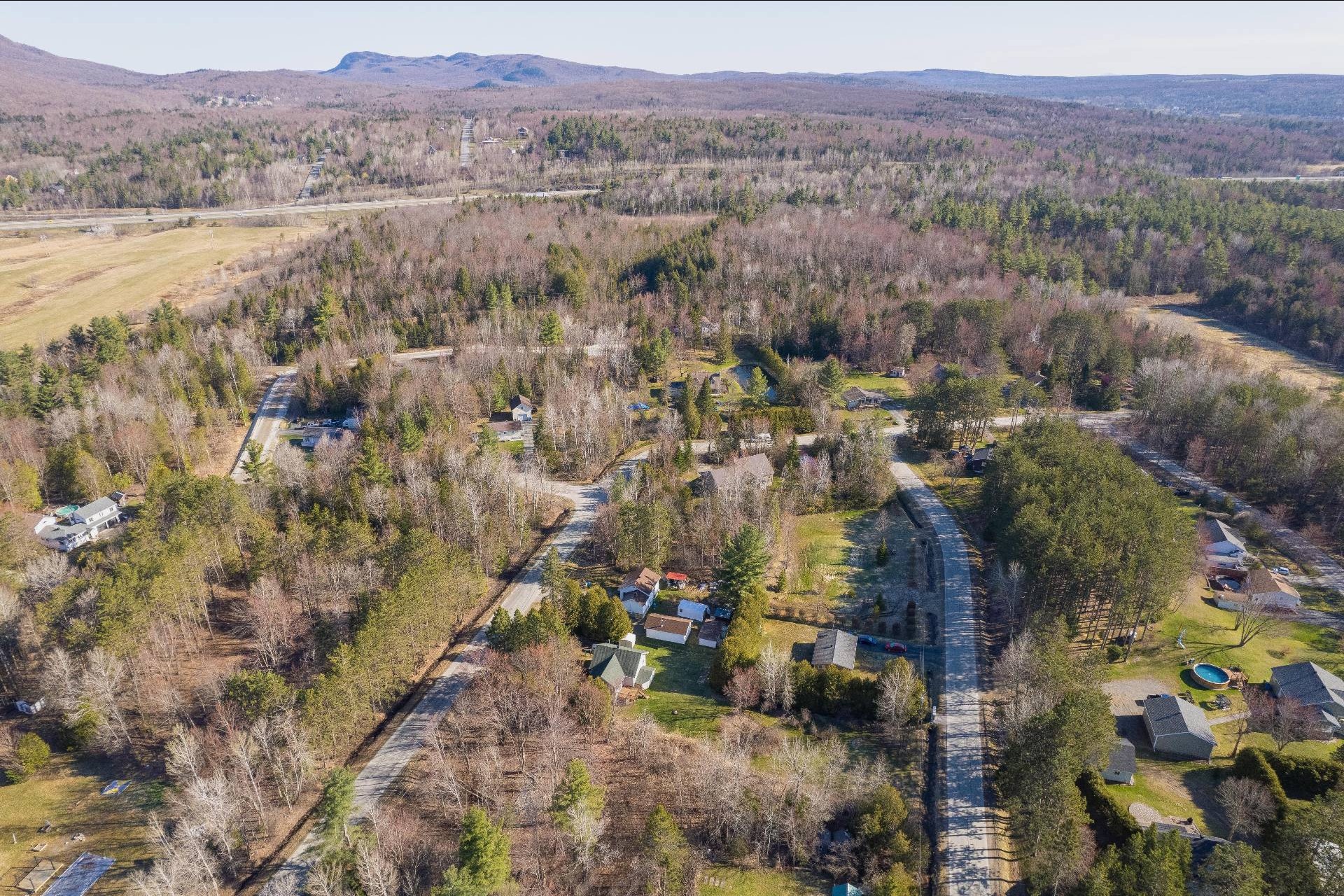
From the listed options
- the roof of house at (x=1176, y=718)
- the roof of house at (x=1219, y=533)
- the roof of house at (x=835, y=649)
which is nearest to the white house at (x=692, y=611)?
the roof of house at (x=835, y=649)

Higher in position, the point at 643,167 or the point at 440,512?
the point at 643,167

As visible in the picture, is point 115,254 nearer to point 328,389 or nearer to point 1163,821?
point 328,389

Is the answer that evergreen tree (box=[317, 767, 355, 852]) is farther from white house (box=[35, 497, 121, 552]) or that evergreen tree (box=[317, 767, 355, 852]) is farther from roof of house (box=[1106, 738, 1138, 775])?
white house (box=[35, 497, 121, 552])

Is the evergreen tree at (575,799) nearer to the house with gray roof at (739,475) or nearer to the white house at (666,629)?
the white house at (666,629)

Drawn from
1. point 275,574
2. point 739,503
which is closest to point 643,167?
point 739,503

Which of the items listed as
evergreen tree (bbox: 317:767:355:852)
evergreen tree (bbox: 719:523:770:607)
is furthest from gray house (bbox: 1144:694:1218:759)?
evergreen tree (bbox: 317:767:355:852)
